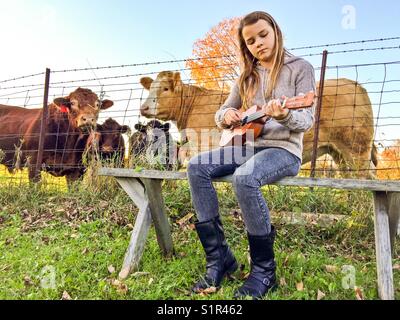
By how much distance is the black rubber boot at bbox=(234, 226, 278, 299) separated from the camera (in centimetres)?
223

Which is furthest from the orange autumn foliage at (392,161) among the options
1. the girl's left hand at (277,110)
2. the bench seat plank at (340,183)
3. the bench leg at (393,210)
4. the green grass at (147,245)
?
the girl's left hand at (277,110)

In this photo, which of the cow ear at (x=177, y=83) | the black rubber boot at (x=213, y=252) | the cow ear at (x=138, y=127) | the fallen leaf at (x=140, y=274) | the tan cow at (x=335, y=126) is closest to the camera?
the black rubber boot at (x=213, y=252)

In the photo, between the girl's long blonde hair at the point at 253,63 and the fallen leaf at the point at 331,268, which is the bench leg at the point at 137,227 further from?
the fallen leaf at the point at 331,268

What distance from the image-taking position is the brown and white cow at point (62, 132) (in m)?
6.54

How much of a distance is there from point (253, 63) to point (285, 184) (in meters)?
0.89

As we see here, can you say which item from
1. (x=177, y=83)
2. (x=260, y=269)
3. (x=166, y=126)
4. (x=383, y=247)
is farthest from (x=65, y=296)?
(x=177, y=83)

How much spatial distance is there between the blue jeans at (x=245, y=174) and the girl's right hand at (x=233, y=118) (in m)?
0.16

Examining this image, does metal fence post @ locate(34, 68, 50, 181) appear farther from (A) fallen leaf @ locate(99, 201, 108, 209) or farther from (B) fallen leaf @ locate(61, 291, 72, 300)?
(B) fallen leaf @ locate(61, 291, 72, 300)

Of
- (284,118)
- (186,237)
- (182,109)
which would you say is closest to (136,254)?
(186,237)

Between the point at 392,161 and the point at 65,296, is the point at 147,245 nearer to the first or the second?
the point at 65,296

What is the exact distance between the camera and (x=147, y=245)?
3188mm

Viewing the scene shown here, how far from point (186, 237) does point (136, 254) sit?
0.68 meters

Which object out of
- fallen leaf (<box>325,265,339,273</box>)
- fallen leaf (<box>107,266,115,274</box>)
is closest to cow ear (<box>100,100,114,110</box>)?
fallen leaf (<box>107,266,115,274</box>)
